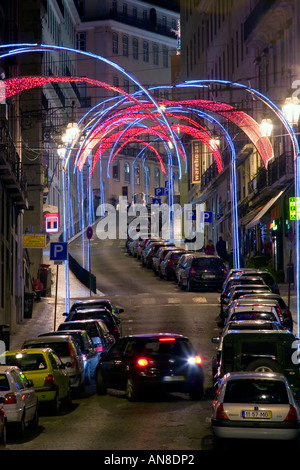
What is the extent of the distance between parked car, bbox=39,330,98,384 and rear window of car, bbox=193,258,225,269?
17656mm

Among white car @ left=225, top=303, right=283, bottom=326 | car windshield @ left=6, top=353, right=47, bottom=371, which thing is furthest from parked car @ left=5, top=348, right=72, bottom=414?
white car @ left=225, top=303, right=283, bottom=326

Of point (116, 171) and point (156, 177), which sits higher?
point (116, 171)

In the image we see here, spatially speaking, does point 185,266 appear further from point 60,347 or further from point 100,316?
point 60,347

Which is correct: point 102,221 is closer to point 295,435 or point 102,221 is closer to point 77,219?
point 77,219

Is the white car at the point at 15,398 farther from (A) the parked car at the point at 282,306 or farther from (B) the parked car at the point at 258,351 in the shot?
(A) the parked car at the point at 282,306

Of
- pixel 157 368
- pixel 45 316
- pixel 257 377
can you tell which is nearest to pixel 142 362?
pixel 157 368

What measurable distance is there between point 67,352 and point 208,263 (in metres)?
20.9

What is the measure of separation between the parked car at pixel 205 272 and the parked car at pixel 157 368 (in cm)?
2104

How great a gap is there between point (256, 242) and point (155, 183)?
74.4 metres

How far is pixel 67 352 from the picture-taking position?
73.5 feet

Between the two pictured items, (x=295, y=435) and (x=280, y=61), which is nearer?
(x=295, y=435)

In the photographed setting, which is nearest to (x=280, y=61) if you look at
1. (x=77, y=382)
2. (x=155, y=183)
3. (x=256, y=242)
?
(x=256, y=242)

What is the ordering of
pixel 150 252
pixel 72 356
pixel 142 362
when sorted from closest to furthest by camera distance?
pixel 142 362, pixel 72 356, pixel 150 252
